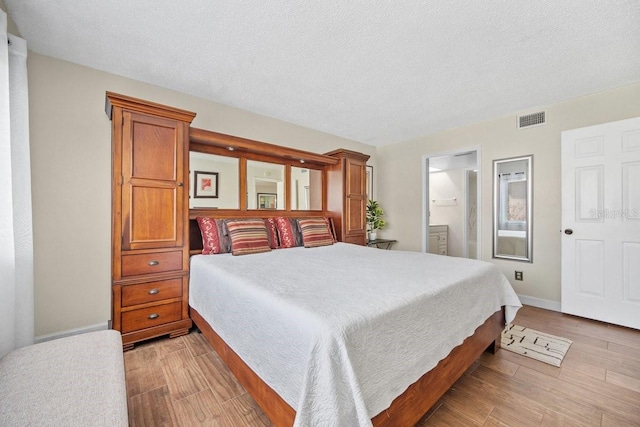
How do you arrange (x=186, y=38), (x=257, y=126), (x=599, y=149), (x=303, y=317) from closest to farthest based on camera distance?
1. (x=303, y=317)
2. (x=186, y=38)
3. (x=599, y=149)
4. (x=257, y=126)

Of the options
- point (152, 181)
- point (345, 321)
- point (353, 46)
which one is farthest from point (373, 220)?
point (345, 321)

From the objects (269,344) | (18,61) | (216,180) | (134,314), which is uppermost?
(18,61)

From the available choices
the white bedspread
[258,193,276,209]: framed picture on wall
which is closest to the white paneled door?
the white bedspread

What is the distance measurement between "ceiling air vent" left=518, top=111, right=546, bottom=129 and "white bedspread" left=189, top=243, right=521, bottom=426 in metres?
2.39

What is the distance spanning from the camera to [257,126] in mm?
3492

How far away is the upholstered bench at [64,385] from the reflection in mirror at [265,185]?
224 centimetres

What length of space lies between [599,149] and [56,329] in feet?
18.1

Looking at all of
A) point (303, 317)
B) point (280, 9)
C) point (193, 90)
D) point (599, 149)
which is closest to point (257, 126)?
point (193, 90)

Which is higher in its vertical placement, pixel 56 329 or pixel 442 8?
pixel 442 8

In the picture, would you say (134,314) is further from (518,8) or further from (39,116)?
(518,8)

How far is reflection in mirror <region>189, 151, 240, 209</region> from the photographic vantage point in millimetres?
2846

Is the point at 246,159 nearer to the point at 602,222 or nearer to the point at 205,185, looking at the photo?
the point at 205,185

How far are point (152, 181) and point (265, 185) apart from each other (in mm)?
1391

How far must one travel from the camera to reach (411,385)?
1.22 metres
